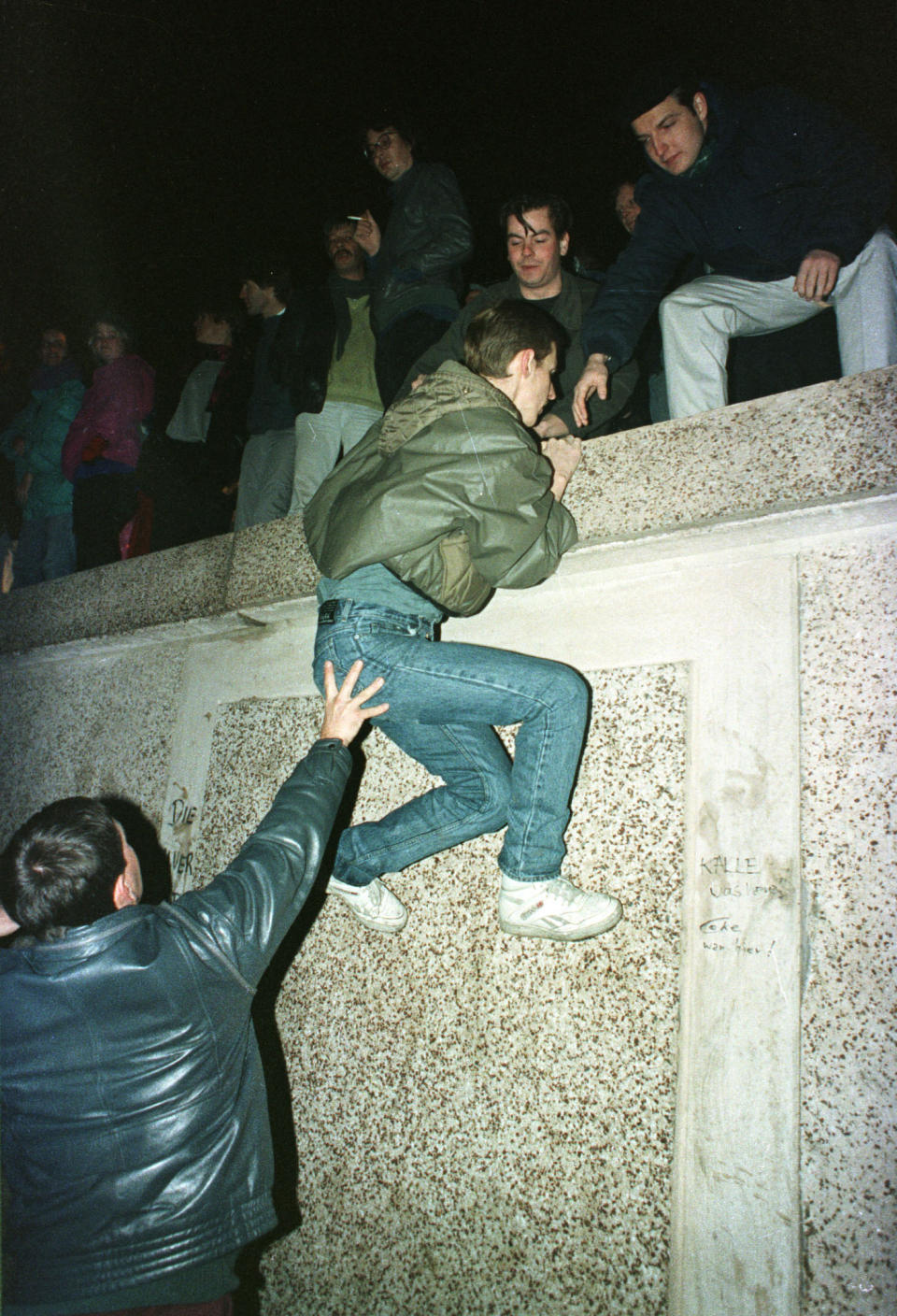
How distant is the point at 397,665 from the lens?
6.56 ft

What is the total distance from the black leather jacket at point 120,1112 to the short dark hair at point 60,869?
0.21ft

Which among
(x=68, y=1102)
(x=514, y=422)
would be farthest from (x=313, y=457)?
(x=68, y=1102)

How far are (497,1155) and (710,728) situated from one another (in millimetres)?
1364

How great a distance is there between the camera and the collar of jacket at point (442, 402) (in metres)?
1.99

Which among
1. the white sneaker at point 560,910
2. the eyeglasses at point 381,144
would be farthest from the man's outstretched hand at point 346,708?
the eyeglasses at point 381,144

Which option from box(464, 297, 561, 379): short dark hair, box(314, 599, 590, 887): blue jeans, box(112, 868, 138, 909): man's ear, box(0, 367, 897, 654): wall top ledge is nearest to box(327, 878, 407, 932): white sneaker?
box(314, 599, 590, 887): blue jeans

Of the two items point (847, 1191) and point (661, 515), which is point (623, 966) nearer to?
point (847, 1191)

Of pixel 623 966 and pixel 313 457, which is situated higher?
pixel 313 457

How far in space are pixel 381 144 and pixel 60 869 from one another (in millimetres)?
3383

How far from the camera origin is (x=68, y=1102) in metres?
1.38

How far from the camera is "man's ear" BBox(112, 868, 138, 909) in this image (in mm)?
1627

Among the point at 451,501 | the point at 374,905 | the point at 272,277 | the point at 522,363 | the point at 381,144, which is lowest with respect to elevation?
the point at 374,905

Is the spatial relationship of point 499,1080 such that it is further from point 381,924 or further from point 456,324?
point 456,324

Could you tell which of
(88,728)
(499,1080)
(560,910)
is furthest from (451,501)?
(88,728)
